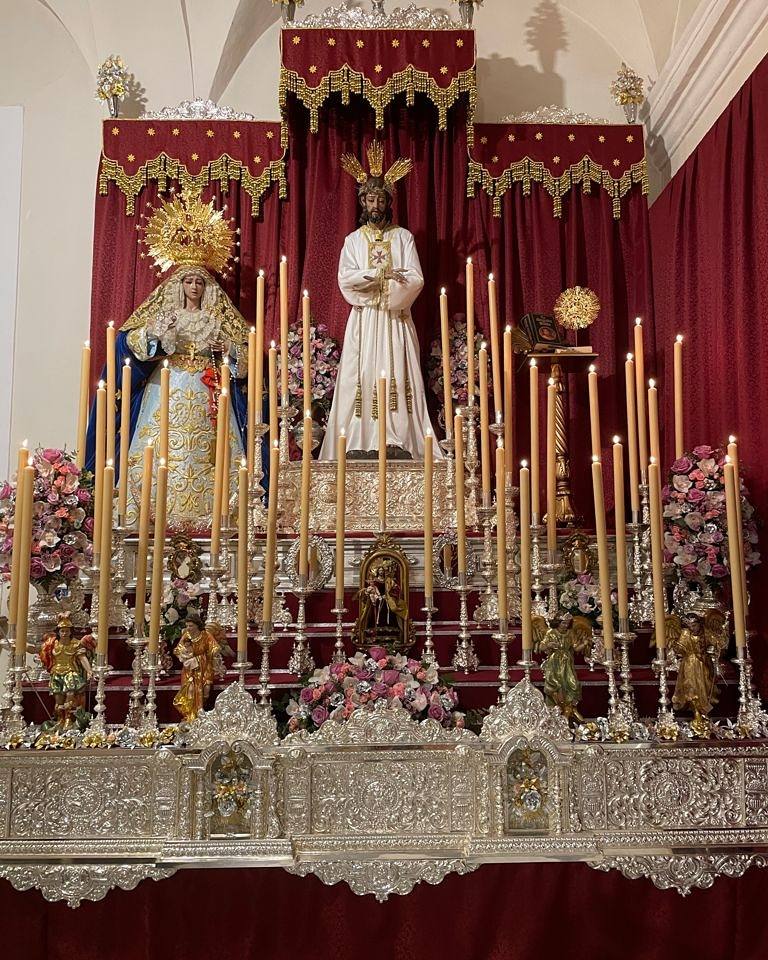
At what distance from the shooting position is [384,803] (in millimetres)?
3010

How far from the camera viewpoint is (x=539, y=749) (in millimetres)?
3014

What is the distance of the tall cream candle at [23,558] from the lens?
2896mm

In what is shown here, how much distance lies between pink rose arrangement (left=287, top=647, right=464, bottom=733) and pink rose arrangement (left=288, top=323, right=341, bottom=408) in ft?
9.81

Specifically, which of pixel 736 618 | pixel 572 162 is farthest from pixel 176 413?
pixel 736 618

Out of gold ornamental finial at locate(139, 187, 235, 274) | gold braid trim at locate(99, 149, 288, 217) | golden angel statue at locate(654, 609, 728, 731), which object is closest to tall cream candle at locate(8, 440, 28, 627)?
golden angel statue at locate(654, 609, 728, 731)

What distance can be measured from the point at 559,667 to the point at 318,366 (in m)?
3.24

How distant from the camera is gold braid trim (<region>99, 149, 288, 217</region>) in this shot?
246 inches

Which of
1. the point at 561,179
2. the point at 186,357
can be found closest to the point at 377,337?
the point at 186,357

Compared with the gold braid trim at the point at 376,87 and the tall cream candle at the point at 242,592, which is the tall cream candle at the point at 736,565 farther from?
the gold braid trim at the point at 376,87

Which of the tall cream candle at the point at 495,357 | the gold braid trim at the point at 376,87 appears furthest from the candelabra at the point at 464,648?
the gold braid trim at the point at 376,87

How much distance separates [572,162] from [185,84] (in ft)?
8.55

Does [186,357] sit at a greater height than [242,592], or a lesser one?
greater

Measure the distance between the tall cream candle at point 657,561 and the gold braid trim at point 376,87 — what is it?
3.45 m

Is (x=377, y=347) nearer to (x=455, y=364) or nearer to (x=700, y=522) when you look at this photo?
(x=455, y=364)
